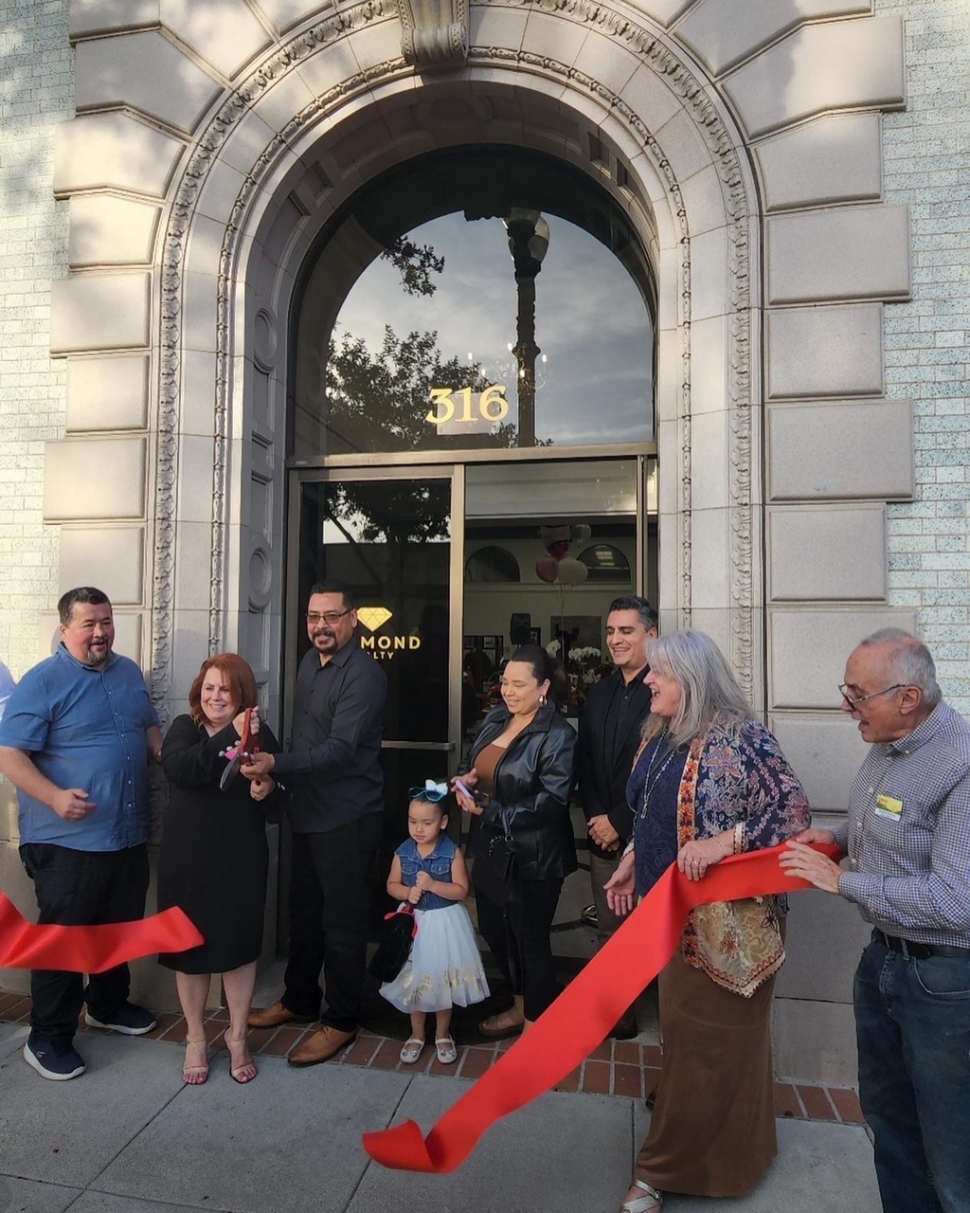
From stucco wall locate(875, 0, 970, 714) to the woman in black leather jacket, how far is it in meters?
1.82

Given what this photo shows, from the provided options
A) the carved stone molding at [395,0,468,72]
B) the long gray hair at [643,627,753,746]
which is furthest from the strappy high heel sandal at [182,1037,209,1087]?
the carved stone molding at [395,0,468,72]

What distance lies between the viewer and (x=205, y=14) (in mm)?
4805

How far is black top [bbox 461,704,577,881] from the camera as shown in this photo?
12.6 ft

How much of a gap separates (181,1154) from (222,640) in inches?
98.7

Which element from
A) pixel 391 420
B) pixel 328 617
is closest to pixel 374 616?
pixel 328 617

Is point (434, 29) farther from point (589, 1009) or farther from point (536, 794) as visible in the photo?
point (589, 1009)

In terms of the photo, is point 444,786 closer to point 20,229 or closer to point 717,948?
point 717,948

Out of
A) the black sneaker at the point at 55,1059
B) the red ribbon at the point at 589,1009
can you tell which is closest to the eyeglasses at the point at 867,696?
the red ribbon at the point at 589,1009

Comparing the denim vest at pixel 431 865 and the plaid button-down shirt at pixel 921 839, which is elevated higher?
the plaid button-down shirt at pixel 921 839

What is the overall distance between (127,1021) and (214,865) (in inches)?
48.5

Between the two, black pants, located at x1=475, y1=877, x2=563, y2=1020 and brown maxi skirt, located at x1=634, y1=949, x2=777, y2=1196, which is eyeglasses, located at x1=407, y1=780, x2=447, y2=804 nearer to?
black pants, located at x1=475, y1=877, x2=563, y2=1020

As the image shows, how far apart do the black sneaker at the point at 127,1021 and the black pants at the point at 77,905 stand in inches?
1.3

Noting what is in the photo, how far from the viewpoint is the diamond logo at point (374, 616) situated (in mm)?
5277

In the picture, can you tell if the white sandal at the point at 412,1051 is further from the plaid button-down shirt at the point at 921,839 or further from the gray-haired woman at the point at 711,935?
the plaid button-down shirt at the point at 921,839
